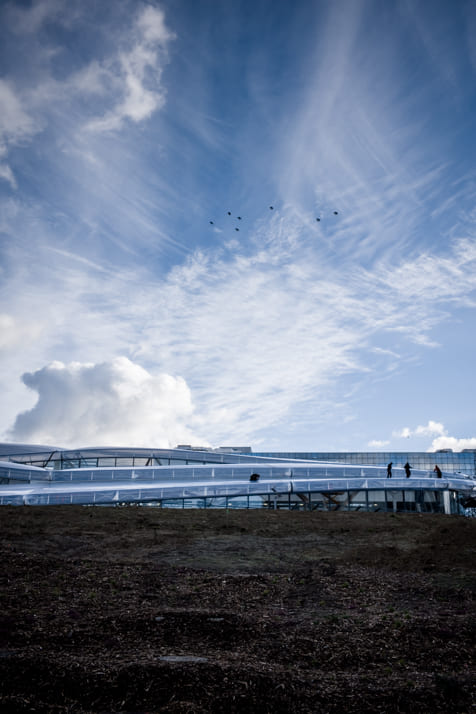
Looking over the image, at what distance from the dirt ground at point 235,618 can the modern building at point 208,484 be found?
13233mm

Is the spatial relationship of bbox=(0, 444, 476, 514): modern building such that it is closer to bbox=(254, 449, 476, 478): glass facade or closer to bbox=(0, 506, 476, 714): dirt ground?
bbox=(0, 506, 476, 714): dirt ground

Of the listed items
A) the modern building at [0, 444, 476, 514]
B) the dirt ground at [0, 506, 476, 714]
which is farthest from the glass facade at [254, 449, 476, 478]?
the dirt ground at [0, 506, 476, 714]

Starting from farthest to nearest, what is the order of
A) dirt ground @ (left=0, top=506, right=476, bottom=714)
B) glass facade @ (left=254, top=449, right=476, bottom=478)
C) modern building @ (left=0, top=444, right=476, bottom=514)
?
glass facade @ (left=254, top=449, right=476, bottom=478), modern building @ (left=0, top=444, right=476, bottom=514), dirt ground @ (left=0, top=506, right=476, bottom=714)

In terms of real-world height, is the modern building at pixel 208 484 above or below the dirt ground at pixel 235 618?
above

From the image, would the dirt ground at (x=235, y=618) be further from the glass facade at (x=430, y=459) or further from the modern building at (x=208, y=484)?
the glass facade at (x=430, y=459)

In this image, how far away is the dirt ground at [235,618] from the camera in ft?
32.8

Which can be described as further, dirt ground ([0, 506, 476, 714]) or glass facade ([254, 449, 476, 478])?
glass facade ([254, 449, 476, 478])

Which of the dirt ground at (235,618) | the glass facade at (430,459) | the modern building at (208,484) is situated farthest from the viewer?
the glass facade at (430,459)

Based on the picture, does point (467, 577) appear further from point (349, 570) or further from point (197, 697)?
point (197, 697)

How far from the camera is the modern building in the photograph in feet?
133

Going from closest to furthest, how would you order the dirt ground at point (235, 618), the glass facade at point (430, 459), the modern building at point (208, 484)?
the dirt ground at point (235, 618), the modern building at point (208, 484), the glass facade at point (430, 459)

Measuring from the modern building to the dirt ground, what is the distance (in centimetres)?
1323

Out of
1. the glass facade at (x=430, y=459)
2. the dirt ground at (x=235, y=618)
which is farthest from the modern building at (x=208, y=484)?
the glass facade at (x=430, y=459)

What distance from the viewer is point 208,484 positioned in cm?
4309
